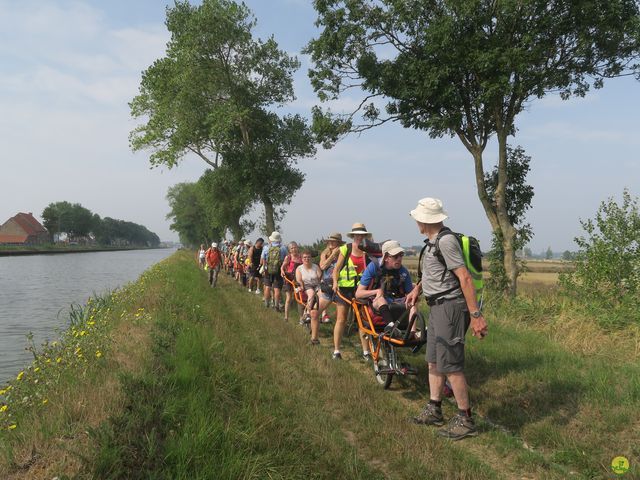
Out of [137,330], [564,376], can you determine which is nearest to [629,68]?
[564,376]

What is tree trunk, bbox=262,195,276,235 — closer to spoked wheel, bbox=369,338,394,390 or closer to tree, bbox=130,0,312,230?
tree, bbox=130,0,312,230

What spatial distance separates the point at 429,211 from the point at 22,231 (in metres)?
128

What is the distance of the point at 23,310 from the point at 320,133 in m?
11.7

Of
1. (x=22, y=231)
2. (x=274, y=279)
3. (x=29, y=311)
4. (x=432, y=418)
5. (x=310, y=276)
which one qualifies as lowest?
(x=29, y=311)

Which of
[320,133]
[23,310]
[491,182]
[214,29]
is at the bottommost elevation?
[23,310]

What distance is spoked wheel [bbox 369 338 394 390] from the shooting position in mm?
5629

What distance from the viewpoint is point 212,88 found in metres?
26.6

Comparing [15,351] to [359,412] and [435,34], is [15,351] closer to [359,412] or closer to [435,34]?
[359,412]

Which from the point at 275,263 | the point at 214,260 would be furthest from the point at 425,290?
the point at 214,260

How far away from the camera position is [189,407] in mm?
3754

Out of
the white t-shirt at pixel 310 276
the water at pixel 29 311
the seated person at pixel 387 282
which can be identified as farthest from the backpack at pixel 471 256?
the water at pixel 29 311

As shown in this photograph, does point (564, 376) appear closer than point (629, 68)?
Yes

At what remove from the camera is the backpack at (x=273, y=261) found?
470 inches

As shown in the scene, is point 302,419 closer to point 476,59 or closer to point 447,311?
point 447,311
